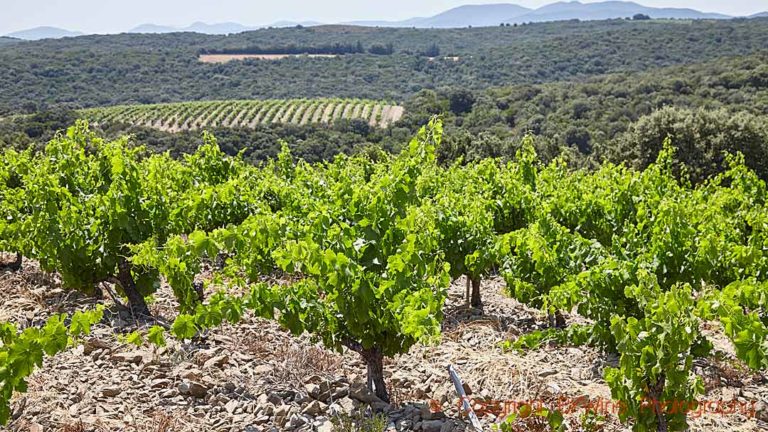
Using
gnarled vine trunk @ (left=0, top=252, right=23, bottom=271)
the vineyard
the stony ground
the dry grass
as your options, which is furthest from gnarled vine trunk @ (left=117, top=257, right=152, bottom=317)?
the dry grass

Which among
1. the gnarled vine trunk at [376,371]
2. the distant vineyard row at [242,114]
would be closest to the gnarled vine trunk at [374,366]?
the gnarled vine trunk at [376,371]

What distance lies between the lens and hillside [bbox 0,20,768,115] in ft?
275

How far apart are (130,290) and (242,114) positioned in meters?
63.0

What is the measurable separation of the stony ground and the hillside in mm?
71586

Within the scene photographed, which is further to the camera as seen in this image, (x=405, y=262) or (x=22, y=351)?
(x=405, y=262)

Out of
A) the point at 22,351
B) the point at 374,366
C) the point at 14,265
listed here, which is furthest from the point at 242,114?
the point at 22,351

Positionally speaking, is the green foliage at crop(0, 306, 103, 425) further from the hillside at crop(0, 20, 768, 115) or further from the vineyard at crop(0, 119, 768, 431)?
the hillside at crop(0, 20, 768, 115)

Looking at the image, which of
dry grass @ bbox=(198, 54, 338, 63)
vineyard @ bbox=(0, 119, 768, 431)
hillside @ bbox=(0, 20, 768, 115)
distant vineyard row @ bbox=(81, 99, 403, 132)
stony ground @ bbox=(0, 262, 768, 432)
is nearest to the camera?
vineyard @ bbox=(0, 119, 768, 431)

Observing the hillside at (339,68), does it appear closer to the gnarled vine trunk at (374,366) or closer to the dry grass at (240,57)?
the dry grass at (240,57)

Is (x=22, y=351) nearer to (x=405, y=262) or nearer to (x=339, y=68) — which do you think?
(x=405, y=262)

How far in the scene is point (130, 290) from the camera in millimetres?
6254

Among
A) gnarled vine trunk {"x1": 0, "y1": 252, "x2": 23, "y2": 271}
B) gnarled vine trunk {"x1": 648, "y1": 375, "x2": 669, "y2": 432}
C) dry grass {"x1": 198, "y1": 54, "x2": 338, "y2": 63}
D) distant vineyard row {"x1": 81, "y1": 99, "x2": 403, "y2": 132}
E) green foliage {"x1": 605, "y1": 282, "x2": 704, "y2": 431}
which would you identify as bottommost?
distant vineyard row {"x1": 81, "y1": 99, "x2": 403, "y2": 132}

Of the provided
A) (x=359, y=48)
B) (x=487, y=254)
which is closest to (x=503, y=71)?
(x=359, y=48)

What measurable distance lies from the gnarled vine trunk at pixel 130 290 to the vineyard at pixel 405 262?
16 mm
